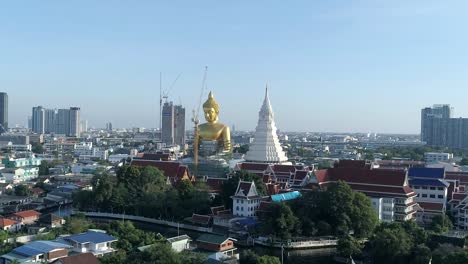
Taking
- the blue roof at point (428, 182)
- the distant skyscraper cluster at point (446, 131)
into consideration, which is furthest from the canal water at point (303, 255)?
the distant skyscraper cluster at point (446, 131)

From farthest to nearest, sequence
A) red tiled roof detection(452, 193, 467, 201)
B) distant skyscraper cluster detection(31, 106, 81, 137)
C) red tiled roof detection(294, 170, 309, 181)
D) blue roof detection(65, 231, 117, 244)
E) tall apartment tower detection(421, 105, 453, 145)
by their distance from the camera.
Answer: distant skyscraper cluster detection(31, 106, 81, 137) < tall apartment tower detection(421, 105, 453, 145) < red tiled roof detection(294, 170, 309, 181) < red tiled roof detection(452, 193, 467, 201) < blue roof detection(65, 231, 117, 244)

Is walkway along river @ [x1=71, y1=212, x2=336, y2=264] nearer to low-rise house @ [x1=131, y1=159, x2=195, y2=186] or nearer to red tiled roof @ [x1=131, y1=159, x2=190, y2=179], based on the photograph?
low-rise house @ [x1=131, y1=159, x2=195, y2=186]

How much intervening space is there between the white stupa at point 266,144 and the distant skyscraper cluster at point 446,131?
65896mm

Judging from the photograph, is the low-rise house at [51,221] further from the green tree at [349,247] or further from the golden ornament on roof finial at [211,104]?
the golden ornament on roof finial at [211,104]

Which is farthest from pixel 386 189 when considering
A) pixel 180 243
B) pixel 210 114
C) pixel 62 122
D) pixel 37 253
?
pixel 62 122

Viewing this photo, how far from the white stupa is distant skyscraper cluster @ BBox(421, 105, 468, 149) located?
65896 millimetres

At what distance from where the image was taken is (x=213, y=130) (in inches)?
2302

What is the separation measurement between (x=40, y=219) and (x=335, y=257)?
56.1ft

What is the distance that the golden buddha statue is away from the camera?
5841 centimetres

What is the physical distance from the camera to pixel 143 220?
35188 mm

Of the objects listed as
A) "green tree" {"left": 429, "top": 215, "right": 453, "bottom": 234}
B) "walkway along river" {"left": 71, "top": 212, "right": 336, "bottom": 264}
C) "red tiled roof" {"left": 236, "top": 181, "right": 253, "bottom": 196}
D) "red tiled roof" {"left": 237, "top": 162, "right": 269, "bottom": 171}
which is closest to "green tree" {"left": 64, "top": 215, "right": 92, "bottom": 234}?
"walkway along river" {"left": 71, "top": 212, "right": 336, "bottom": 264}

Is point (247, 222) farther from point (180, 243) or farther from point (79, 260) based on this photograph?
point (79, 260)

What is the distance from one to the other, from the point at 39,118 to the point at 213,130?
11185 centimetres

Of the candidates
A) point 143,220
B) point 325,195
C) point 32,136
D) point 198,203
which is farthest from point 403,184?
point 32,136
